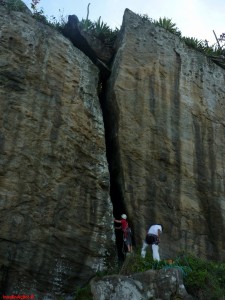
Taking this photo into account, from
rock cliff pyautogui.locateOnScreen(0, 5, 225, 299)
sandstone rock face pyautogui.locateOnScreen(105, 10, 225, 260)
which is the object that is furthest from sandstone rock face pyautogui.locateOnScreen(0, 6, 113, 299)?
sandstone rock face pyautogui.locateOnScreen(105, 10, 225, 260)

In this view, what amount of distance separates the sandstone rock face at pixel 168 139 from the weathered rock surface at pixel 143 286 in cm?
324

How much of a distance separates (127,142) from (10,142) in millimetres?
3853

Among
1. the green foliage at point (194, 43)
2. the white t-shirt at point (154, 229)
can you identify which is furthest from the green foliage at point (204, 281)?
the green foliage at point (194, 43)

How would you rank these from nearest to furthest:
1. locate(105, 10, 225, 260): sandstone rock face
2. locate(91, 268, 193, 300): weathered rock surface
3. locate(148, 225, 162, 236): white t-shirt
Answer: locate(91, 268, 193, 300): weathered rock surface
locate(148, 225, 162, 236): white t-shirt
locate(105, 10, 225, 260): sandstone rock face

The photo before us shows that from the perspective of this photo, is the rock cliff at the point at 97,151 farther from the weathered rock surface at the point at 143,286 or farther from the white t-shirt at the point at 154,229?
the weathered rock surface at the point at 143,286

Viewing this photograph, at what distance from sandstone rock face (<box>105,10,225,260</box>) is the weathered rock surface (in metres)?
3.24

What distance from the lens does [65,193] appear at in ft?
42.1

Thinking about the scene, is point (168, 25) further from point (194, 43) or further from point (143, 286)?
point (143, 286)

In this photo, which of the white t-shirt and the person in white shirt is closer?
the person in white shirt

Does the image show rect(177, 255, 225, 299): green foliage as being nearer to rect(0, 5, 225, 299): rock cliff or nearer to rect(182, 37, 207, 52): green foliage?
rect(0, 5, 225, 299): rock cliff

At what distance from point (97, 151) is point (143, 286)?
4.96 meters

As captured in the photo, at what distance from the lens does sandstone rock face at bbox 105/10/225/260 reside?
14211 mm

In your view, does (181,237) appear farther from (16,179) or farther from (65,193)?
(16,179)

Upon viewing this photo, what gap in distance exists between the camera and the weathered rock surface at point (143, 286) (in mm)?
9945
